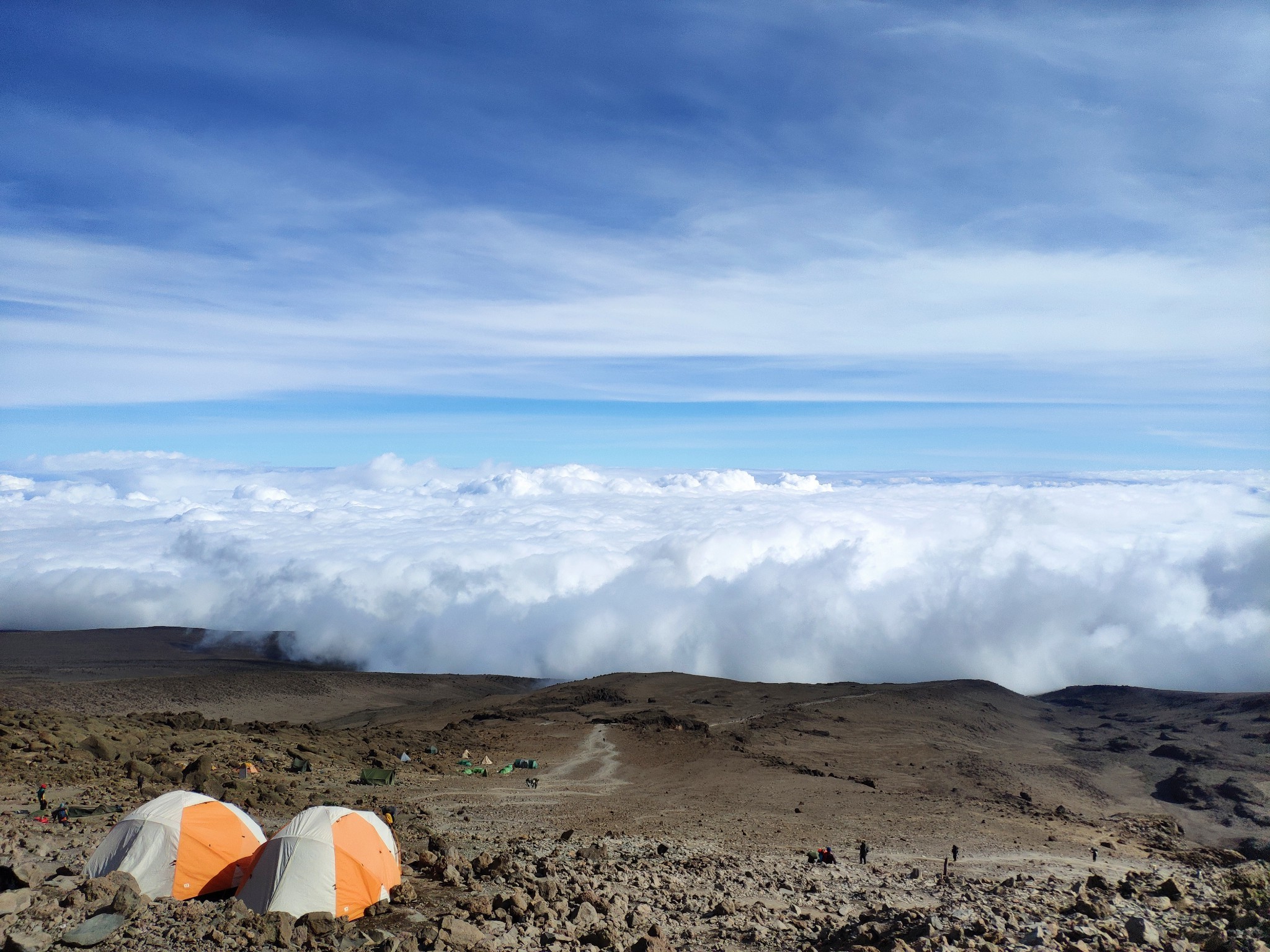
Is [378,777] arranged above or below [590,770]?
above

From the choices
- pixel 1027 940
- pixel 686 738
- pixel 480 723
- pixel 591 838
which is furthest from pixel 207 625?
pixel 1027 940

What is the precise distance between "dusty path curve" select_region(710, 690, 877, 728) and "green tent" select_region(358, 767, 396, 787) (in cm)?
2729

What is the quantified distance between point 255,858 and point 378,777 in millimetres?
15712

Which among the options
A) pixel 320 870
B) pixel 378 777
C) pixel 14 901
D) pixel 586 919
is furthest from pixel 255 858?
pixel 378 777

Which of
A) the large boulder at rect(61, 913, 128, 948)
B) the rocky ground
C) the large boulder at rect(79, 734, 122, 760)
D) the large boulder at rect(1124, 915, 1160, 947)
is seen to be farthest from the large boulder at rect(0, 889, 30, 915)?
the large boulder at rect(79, 734, 122, 760)

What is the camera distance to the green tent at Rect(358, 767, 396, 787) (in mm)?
27500

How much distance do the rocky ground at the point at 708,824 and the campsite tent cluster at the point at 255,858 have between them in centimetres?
57

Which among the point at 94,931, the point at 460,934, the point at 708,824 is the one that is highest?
the point at 94,931

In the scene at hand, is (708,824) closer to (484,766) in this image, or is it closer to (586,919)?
(586,919)

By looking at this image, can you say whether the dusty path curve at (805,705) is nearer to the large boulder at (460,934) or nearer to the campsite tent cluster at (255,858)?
the campsite tent cluster at (255,858)

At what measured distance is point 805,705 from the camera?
195 ft

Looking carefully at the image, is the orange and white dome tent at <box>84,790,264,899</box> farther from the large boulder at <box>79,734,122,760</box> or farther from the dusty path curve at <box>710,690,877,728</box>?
the dusty path curve at <box>710,690,877,728</box>

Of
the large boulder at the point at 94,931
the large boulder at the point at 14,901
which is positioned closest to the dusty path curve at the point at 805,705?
the large boulder at the point at 94,931

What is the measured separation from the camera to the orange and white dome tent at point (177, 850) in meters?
12.6
